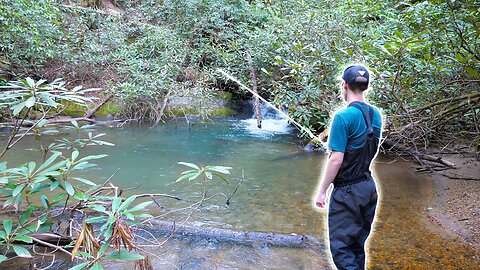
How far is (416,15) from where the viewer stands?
387 centimetres

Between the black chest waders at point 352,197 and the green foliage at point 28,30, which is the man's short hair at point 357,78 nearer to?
the black chest waders at point 352,197

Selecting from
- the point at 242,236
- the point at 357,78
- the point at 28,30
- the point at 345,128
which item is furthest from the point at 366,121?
the point at 28,30

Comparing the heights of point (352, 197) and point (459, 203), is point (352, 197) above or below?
above

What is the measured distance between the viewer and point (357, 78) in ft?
6.59

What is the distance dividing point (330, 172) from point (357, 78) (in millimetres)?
526

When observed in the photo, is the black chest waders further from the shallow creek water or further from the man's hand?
the shallow creek water

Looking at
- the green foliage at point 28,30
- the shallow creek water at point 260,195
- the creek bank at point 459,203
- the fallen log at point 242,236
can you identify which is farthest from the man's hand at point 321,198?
the green foliage at point 28,30

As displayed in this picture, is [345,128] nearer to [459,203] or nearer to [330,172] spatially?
[330,172]

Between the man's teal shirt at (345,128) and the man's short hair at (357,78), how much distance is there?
127 mm

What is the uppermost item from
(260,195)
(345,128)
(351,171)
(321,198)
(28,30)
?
(28,30)

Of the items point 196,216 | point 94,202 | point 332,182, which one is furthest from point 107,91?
point 332,182

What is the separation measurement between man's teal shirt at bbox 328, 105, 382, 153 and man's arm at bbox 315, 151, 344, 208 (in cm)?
4

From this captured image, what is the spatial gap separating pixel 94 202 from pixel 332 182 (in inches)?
60.2

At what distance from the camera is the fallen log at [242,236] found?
3.50 m
